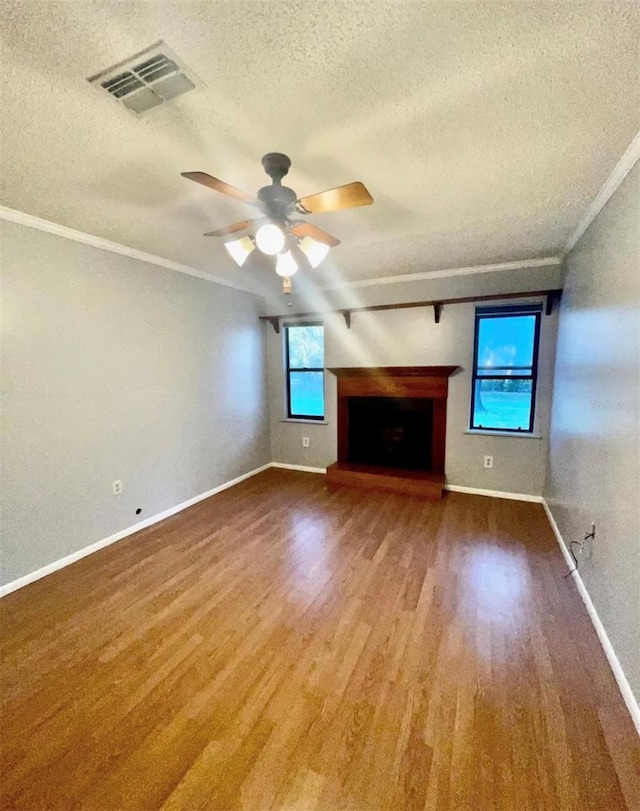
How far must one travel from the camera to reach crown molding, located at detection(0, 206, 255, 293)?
7.06ft

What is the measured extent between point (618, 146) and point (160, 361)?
338cm

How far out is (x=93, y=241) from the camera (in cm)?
257

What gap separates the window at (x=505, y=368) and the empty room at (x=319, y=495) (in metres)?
0.03

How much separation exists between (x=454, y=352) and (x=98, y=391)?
341 cm

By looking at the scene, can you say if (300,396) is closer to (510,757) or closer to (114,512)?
(114,512)

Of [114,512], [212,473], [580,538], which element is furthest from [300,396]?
[580,538]

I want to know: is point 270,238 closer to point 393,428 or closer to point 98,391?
point 98,391

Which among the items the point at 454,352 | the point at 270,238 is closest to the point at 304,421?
the point at 454,352

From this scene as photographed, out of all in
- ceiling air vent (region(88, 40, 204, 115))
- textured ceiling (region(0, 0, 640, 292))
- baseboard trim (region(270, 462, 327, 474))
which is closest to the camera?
textured ceiling (region(0, 0, 640, 292))

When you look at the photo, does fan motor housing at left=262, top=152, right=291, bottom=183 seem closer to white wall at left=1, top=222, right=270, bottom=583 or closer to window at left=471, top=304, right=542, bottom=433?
white wall at left=1, top=222, right=270, bottom=583

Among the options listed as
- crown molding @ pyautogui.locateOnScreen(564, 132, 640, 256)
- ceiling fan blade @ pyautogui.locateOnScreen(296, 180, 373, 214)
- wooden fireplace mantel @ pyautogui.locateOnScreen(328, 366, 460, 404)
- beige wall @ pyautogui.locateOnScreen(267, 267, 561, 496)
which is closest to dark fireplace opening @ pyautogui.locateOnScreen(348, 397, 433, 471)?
wooden fireplace mantel @ pyautogui.locateOnScreen(328, 366, 460, 404)

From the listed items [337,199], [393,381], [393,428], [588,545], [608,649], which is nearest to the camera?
[337,199]

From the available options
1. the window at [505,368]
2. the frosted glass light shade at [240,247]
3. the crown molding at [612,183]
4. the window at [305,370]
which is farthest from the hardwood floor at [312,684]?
the crown molding at [612,183]

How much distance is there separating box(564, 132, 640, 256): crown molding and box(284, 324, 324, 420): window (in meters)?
2.73
